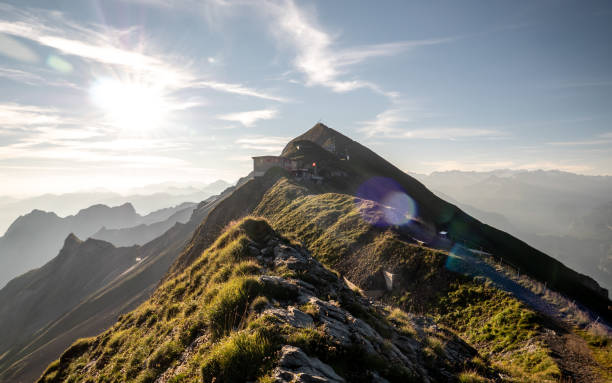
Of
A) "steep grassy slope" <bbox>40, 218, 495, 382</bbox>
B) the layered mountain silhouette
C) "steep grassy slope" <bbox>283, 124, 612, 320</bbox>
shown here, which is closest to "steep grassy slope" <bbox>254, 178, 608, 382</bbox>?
the layered mountain silhouette

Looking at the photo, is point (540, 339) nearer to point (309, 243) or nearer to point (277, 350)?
point (277, 350)

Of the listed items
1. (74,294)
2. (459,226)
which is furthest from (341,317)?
(74,294)

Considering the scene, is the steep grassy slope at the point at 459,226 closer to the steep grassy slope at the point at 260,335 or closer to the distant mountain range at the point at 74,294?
the steep grassy slope at the point at 260,335

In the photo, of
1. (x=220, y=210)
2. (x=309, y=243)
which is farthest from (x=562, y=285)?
(x=220, y=210)

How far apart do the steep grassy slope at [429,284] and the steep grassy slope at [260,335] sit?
5768 millimetres

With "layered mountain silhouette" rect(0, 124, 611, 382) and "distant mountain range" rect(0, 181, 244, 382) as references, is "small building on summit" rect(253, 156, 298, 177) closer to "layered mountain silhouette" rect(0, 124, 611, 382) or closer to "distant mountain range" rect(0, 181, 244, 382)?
"layered mountain silhouette" rect(0, 124, 611, 382)

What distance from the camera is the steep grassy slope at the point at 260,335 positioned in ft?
18.9

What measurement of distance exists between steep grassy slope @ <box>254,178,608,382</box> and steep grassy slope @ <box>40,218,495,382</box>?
5768mm

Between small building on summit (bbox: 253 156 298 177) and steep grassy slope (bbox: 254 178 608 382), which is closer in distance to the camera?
steep grassy slope (bbox: 254 178 608 382)

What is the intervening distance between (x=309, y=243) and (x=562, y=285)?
45867 mm

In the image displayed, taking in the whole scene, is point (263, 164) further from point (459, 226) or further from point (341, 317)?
point (341, 317)

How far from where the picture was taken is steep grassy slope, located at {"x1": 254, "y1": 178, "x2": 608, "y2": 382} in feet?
55.9

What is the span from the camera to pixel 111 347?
13.1 m

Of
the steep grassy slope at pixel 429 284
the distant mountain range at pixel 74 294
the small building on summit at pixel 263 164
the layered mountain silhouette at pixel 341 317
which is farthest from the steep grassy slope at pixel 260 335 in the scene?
the distant mountain range at pixel 74 294
